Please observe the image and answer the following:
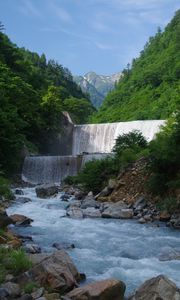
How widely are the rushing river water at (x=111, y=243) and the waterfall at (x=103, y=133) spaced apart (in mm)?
23699

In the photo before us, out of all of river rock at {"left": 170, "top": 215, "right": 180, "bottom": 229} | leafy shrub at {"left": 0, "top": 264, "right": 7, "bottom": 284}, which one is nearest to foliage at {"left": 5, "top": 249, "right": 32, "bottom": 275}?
leafy shrub at {"left": 0, "top": 264, "right": 7, "bottom": 284}

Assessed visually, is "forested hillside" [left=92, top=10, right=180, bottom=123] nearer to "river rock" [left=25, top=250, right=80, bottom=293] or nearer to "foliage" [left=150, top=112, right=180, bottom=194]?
"foliage" [left=150, top=112, right=180, bottom=194]

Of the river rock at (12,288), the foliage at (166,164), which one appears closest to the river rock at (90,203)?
the foliage at (166,164)

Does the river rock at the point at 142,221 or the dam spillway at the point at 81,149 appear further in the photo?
the dam spillway at the point at 81,149

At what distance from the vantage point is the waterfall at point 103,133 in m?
41.0

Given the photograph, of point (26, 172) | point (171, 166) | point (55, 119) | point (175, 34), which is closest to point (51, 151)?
point (55, 119)

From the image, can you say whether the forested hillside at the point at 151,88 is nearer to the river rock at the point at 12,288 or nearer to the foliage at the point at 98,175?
the foliage at the point at 98,175

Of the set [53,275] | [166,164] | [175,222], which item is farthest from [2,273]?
[166,164]

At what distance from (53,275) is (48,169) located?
27632 millimetres

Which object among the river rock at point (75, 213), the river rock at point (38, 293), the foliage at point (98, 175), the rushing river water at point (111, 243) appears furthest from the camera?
the foliage at point (98, 175)

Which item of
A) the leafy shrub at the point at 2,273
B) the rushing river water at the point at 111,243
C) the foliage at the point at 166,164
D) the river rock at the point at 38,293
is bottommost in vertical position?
the rushing river water at the point at 111,243

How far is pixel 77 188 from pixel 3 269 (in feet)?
60.1

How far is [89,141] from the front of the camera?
150ft

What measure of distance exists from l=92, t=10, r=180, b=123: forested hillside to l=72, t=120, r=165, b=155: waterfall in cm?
1654
